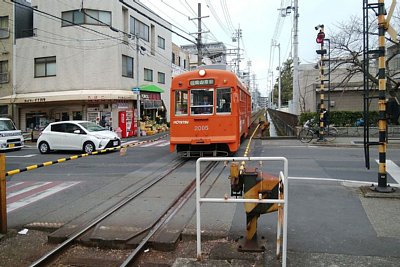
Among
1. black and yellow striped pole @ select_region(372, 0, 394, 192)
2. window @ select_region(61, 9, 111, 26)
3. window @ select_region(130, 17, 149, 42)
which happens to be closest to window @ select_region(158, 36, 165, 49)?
window @ select_region(130, 17, 149, 42)

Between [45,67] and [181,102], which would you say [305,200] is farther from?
[45,67]

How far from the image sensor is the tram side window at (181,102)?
553 inches

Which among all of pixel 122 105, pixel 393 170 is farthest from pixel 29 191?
pixel 122 105

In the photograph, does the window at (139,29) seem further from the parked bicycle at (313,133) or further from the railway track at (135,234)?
the railway track at (135,234)

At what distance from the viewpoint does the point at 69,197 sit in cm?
870

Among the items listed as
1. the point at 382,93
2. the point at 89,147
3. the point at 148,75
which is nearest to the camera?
the point at 382,93

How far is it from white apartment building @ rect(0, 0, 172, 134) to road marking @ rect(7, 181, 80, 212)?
16.1m

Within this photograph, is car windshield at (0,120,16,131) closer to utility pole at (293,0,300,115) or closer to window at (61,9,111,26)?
window at (61,9,111,26)

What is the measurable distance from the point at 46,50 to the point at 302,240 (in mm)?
28265

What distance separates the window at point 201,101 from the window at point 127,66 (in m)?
16.1

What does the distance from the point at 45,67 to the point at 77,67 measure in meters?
3.31

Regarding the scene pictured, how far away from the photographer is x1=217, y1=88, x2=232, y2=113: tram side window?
13828mm

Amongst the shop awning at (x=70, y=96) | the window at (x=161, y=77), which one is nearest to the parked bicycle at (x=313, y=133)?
the shop awning at (x=70, y=96)

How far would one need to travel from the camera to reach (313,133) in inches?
803
